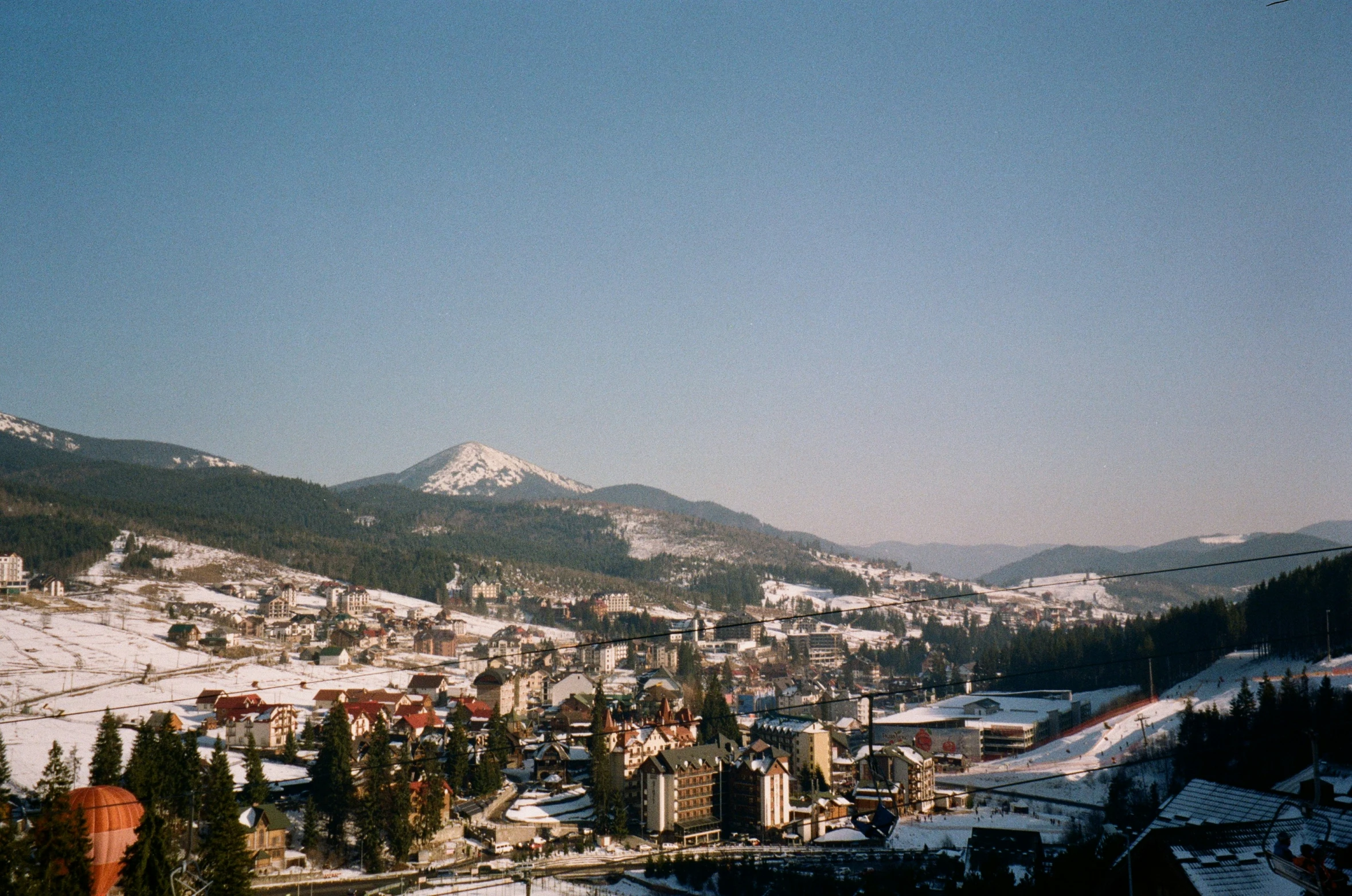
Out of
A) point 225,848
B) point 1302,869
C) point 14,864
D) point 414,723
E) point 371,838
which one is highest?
point 1302,869

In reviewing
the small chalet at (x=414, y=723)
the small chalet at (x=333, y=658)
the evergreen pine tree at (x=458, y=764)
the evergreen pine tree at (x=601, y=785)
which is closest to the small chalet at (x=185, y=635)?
the small chalet at (x=333, y=658)

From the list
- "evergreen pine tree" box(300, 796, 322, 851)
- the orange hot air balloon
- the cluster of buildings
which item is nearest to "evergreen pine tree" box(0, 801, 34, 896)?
the orange hot air balloon

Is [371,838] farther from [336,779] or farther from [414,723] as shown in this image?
[414,723]

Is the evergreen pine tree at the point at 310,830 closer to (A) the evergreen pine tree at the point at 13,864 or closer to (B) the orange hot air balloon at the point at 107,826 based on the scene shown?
(B) the orange hot air balloon at the point at 107,826

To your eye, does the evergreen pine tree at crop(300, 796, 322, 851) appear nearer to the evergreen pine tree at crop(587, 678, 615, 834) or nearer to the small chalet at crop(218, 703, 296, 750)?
the evergreen pine tree at crop(587, 678, 615, 834)

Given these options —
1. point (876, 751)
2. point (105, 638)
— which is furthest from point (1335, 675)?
point (105, 638)

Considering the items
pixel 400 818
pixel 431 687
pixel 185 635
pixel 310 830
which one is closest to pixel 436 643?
pixel 185 635

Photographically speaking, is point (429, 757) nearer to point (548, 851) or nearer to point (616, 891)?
point (548, 851)
